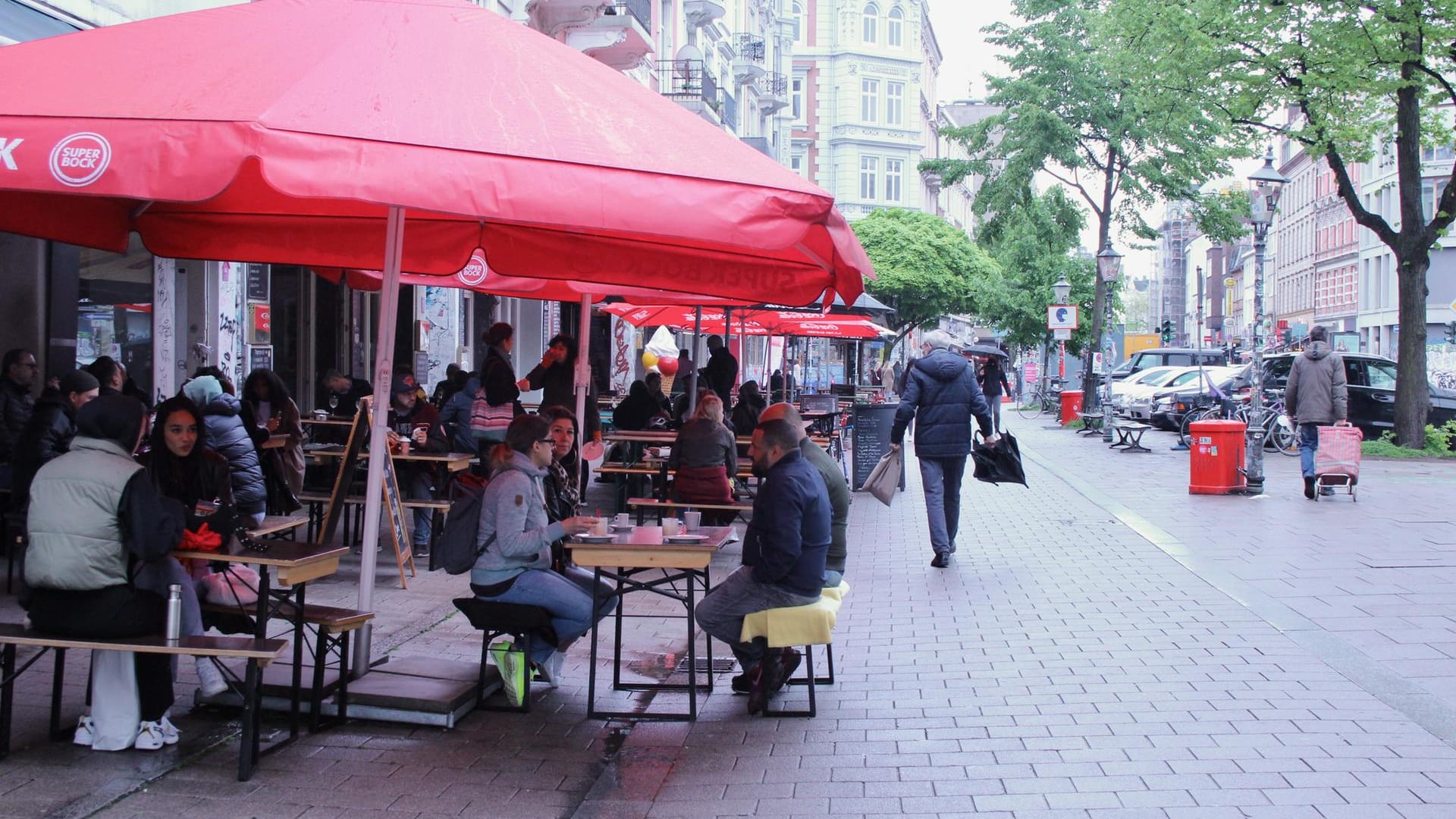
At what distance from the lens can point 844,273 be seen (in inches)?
235

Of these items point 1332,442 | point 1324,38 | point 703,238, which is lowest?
point 1332,442

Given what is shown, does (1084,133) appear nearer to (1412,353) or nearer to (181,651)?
(1412,353)

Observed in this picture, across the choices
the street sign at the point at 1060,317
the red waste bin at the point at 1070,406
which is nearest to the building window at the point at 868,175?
the red waste bin at the point at 1070,406

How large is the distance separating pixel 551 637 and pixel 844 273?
217 centimetres

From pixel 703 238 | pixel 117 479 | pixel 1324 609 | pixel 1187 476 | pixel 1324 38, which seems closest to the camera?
pixel 703 238

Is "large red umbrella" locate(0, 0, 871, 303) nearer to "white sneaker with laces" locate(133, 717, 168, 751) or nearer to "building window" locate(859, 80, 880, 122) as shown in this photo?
"white sneaker with laces" locate(133, 717, 168, 751)

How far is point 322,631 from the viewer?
560cm

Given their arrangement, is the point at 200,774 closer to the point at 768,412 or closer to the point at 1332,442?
the point at 768,412

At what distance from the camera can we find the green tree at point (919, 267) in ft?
175

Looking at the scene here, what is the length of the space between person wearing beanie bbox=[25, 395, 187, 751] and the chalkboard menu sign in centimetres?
1154

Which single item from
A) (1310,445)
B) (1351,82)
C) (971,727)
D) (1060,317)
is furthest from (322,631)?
(1060,317)

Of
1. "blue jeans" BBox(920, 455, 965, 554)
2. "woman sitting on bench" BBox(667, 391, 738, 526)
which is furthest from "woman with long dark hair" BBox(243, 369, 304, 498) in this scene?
"blue jeans" BBox(920, 455, 965, 554)

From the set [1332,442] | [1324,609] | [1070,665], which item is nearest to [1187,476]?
[1332,442]

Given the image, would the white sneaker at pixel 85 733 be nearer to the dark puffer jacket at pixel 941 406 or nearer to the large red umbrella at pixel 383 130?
the large red umbrella at pixel 383 130
